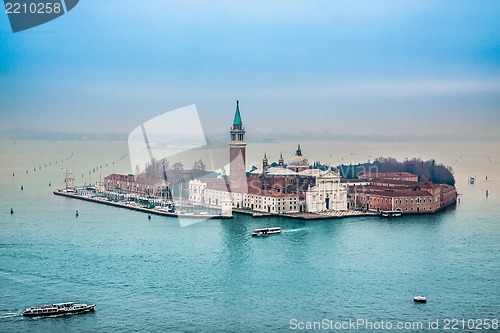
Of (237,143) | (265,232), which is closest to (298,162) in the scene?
(237,143)

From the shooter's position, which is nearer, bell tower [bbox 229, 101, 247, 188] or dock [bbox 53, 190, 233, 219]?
dock [bbox 53, 190, 233, 219]

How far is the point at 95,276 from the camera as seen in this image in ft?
25.0

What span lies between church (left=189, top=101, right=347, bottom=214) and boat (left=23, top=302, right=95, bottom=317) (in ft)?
23.6

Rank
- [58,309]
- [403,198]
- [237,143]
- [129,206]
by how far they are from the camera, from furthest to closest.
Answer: [237,143] → [129,206] → [403,198] → [58,309]

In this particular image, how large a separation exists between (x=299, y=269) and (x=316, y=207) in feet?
19.8

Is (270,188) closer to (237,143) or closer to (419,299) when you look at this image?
(237,143)

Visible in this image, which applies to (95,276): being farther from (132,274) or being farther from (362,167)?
(362,167)

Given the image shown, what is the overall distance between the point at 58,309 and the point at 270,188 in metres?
9.62

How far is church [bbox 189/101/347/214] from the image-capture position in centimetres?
1401

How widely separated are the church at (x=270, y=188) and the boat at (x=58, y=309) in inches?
283

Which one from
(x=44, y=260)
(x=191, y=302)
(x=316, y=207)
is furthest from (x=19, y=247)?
(x=316, y=207)

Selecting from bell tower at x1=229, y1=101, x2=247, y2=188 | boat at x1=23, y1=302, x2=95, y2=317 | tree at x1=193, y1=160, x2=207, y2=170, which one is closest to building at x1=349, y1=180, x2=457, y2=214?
bell tower at x1=229, y1=101, x2=247, y2=188

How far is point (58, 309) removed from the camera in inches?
247

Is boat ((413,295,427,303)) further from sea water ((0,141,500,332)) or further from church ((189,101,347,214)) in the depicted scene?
church ((189,101,347,214))
